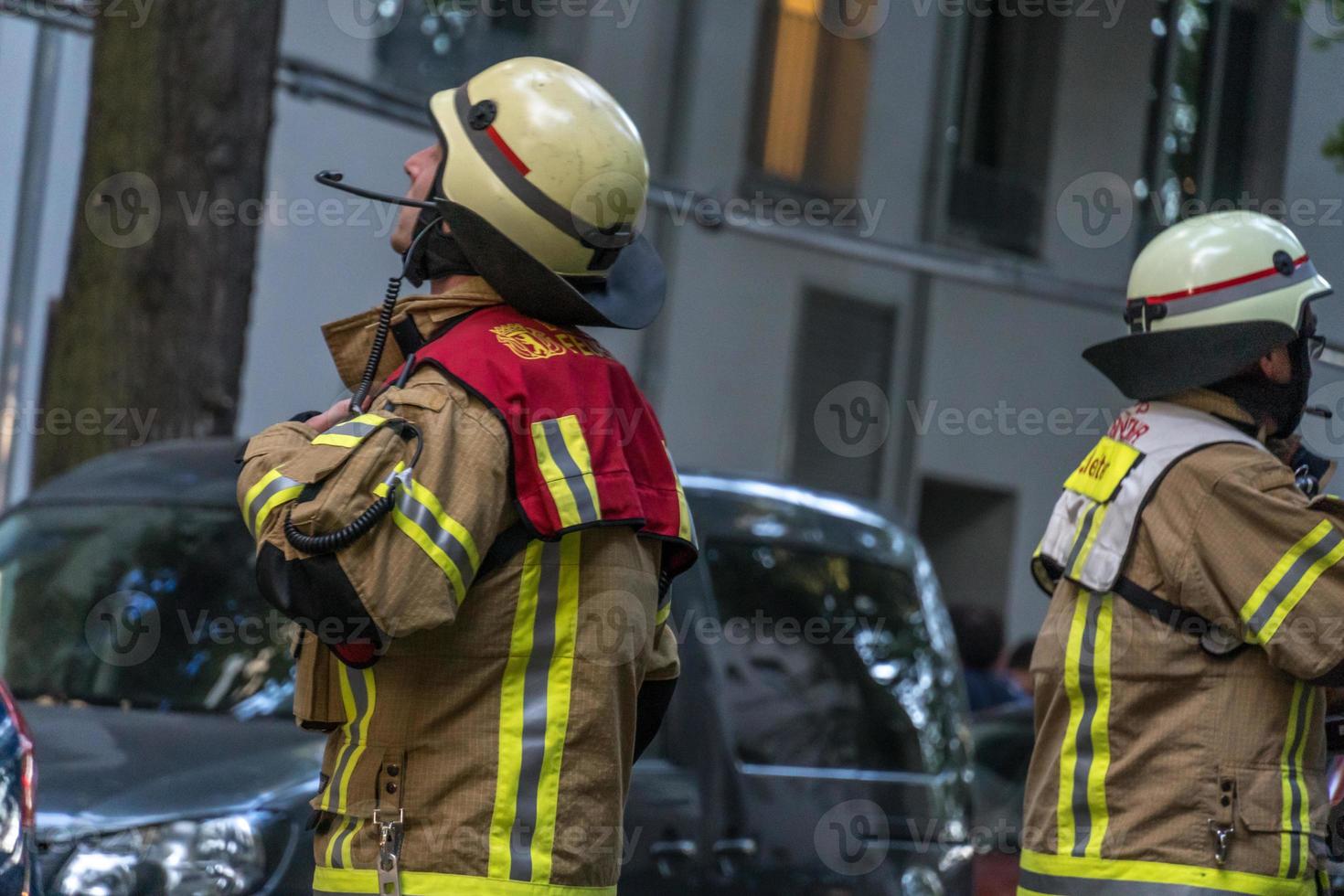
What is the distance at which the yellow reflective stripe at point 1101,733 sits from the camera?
3.05 meters

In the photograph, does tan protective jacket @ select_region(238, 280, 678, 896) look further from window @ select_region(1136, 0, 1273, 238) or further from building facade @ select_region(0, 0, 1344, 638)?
building facade @ select_region(0, 0, 1344, 638)

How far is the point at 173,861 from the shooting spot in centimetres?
353

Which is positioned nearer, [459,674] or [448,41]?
[459,674]

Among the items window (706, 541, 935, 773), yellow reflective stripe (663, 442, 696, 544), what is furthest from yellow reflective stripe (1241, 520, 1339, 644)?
window (706, 541, 935, 773)

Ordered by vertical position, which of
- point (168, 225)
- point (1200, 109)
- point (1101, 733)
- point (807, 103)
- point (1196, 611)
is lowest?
point (1101, 733)

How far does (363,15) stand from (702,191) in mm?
2793

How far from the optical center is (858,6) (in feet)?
47.3

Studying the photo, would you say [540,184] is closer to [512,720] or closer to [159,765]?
[512,720]

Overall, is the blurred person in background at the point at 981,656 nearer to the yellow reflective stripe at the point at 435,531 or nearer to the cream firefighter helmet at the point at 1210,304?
the cream firefighter helmet at the point at 1210,304

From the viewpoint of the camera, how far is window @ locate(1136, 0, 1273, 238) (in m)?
5.43

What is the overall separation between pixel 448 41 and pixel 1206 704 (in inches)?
380

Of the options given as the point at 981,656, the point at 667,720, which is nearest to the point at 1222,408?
the point at 667,720

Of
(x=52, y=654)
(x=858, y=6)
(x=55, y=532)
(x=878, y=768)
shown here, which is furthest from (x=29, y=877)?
(x=858, y=6)

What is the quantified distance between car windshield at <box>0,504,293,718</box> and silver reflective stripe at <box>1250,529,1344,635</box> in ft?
6.98
